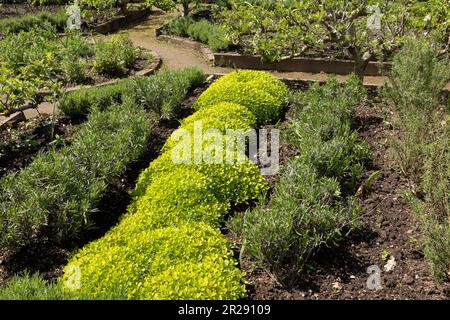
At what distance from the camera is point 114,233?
4.40 meters

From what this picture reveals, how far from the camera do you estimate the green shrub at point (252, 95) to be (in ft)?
22.4

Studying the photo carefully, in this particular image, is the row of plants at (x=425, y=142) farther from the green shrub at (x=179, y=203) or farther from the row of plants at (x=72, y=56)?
the row of plants at (x=72, y=56)

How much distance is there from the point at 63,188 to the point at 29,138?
7.95ft

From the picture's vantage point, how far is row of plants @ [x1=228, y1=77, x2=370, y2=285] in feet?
13.1

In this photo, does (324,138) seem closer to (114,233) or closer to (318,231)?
(318,231)

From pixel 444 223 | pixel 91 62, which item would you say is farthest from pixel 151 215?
pixel 91 62

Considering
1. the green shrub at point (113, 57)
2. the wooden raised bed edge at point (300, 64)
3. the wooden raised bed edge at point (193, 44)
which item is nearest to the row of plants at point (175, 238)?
the green shrub at point (113, 57)

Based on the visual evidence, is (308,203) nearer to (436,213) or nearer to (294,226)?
(294,226)

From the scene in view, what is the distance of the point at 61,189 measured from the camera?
4523 mm

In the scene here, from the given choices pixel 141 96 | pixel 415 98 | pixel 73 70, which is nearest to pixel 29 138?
pixel 141 96

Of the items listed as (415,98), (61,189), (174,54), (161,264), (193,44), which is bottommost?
(174,54)

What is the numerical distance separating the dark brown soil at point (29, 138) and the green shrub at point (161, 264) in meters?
2.43

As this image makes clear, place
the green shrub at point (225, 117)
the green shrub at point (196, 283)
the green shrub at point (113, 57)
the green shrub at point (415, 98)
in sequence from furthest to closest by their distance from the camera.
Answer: the green shrub at point (113, 57) → the green shrub at point (225, 117) → the green shrub at point (415, 98) → the green shrub at point (196, 283)
